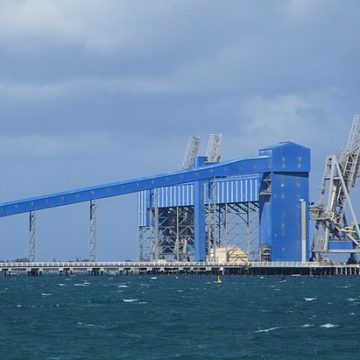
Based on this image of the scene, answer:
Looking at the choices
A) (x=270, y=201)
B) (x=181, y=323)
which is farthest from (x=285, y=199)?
(x=181, y=323)

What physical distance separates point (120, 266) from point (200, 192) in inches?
635

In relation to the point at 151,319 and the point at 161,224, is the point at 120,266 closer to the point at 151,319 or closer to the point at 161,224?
the point at 161,224

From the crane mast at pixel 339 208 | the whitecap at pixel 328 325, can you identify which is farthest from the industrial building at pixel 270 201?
the whitecap at pixel 328 325

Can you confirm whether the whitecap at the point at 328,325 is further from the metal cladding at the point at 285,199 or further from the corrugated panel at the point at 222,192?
the corrugated panel at the point at 222,192

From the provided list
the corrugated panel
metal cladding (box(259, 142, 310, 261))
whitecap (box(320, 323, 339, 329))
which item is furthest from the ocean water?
the corrugated panel

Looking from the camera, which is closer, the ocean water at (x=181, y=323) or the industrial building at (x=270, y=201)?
the ocean water at (x=181, y=323)

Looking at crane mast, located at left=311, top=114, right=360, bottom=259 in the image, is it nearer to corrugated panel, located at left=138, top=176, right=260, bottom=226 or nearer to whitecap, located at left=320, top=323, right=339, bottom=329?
corrugated panel, located at left=138, top=176, right=260, bottom=226

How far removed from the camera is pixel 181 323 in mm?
81250

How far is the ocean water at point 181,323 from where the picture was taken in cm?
6494

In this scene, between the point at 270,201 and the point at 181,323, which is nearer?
the point at 181,323

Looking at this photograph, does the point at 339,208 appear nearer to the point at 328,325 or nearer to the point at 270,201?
the point at 270,201

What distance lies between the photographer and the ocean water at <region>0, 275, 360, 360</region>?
64.9 metres

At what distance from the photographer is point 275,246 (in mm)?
174750

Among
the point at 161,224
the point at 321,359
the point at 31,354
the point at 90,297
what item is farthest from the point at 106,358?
the point at 161,224
